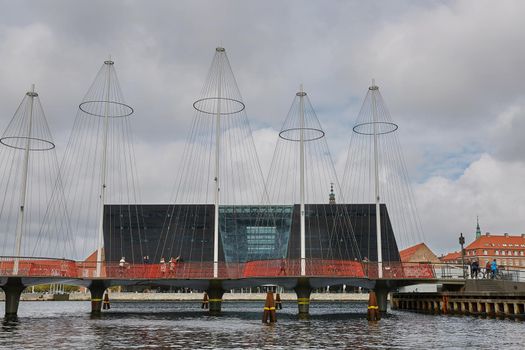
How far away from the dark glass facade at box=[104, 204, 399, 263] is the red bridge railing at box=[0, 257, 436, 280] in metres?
50.9

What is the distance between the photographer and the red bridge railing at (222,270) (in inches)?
1694

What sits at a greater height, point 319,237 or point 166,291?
point 319,237

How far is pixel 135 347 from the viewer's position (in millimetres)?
23641

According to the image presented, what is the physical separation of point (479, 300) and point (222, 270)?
67.0 ft

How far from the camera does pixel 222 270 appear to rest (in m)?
47.4

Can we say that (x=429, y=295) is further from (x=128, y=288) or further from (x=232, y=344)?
(x=128, y=288)

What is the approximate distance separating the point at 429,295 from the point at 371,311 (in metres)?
19.4

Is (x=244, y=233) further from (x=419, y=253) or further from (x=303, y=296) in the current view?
(x=419, y=253)

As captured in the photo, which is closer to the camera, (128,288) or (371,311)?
(371,311)

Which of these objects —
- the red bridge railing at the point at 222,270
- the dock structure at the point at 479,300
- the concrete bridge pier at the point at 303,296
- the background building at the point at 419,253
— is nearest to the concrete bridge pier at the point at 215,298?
the red bridge railing at the point at 222,270

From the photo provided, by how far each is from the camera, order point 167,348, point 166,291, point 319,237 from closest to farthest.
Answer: point 167,348 < point 319,237 < point 166,291

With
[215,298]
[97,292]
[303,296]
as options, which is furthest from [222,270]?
[97,292]

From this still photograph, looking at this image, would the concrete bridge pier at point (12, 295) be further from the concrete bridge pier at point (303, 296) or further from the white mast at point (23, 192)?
the concrete bridge pier at point (303, 296)

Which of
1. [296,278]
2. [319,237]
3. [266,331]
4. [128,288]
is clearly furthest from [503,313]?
[128,288]
